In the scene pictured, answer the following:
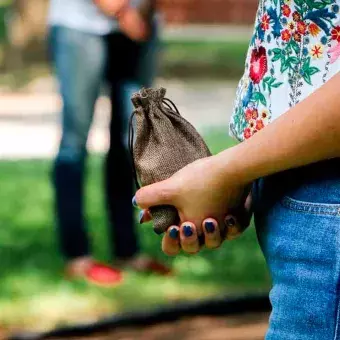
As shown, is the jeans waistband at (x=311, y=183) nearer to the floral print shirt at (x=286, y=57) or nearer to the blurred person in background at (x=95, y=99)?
the floral print shirt at (x=286, y=57)

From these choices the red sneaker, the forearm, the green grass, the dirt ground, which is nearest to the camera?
the forearm

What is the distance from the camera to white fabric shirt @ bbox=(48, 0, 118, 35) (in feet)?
11.1

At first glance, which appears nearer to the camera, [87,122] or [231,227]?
[231,227]

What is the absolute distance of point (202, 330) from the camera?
3225 mm

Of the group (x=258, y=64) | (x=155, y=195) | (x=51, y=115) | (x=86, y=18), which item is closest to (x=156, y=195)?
(x=155, y=195)

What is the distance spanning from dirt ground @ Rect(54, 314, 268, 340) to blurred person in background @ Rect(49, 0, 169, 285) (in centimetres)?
39

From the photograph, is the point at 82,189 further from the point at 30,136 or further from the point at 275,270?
the point at 30,136

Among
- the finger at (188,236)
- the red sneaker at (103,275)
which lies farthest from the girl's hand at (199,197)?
the red sneaker at (103,275)

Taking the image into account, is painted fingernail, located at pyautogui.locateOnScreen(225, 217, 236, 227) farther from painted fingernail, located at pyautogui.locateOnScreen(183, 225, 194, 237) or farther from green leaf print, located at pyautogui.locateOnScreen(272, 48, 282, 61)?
green leaf print, located at pyautogui.locateOnScreen(272, 48, 282, 61)

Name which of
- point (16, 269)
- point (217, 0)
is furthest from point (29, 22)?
point (16, 269)

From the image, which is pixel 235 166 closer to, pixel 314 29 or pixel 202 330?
pixel 314 29

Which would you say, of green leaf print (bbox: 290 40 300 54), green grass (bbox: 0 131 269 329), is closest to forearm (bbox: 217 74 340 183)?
green leaf print (bbox: 290 40 300 54)

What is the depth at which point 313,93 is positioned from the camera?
3.31 feet

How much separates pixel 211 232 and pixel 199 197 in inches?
2.2
